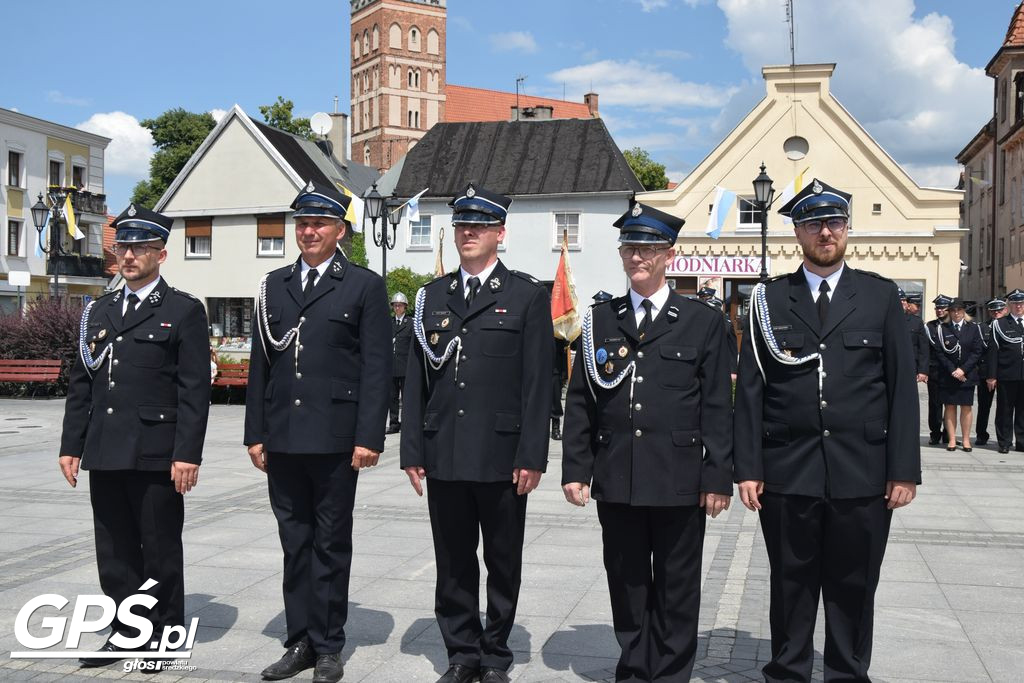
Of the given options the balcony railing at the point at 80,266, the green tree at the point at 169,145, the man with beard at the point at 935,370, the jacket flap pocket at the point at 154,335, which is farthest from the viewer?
the green tree at the point at 169,145

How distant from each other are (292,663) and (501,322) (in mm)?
1918

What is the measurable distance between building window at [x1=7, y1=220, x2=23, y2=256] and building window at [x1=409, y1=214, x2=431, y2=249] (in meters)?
19.5

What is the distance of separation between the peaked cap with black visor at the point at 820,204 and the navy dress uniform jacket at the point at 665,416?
1.94 ft

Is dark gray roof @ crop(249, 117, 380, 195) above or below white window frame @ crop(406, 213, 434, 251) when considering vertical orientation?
above

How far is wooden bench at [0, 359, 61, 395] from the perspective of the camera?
23672 mm

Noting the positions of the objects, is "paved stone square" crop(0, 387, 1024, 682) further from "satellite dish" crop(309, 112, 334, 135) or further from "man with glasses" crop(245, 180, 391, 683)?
"satellite dish" crop(309, 112, 334, 135)

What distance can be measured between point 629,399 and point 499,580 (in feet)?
3.65

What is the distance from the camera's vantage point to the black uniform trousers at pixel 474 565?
16.6 feet

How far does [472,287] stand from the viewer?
525cm

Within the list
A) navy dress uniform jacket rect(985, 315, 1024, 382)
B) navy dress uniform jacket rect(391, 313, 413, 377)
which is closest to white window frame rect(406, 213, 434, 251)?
A: navy dress uniform jacket rect(391, 313, 413, 377)

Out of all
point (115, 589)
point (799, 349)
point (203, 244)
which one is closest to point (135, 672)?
point (115, 589)

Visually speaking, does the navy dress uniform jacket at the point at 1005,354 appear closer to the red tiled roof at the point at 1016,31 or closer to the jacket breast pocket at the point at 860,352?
the jacket breast pocket at the point at 860,352

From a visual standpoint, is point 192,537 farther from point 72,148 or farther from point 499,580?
point 72,148
